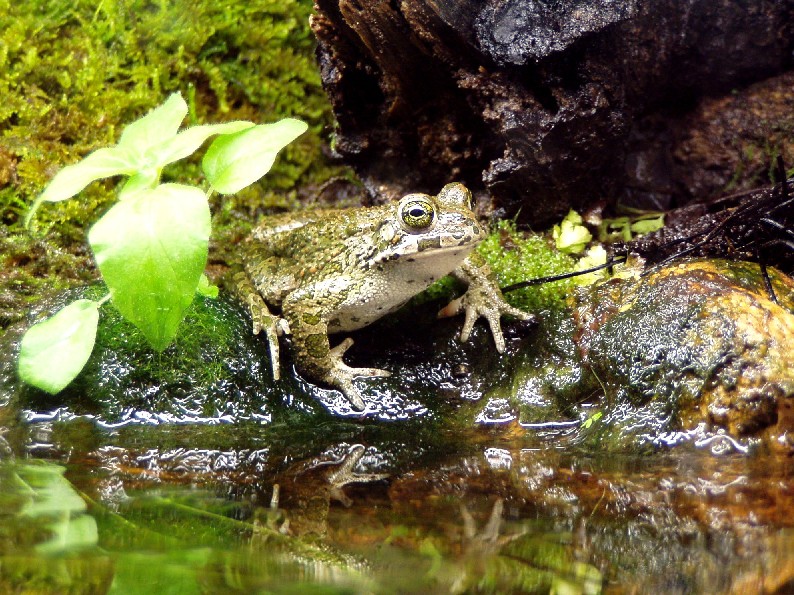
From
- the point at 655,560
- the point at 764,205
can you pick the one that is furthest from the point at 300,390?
the point at 764,205

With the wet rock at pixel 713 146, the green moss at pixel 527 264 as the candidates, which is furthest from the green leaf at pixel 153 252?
the wet rock at pixel 713 146

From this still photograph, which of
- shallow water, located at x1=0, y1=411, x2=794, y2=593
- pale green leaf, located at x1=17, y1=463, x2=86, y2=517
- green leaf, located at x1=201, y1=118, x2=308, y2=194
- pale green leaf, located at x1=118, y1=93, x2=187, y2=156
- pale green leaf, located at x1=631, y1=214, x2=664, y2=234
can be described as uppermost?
pale green leaf, located at x1=118, y1=93, x2=187, y2=156

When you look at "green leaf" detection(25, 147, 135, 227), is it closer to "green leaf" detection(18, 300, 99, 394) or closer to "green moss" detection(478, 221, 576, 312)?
"green leaf" detection(18, 300, 99, 394)

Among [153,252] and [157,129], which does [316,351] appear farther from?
[157,129]

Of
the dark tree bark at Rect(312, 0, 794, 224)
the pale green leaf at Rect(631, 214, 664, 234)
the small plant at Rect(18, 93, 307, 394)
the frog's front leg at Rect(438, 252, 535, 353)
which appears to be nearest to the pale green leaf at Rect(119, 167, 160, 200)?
the small plant at Rect(18, 93, 307, 394)

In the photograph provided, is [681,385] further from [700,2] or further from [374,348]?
[700,2]

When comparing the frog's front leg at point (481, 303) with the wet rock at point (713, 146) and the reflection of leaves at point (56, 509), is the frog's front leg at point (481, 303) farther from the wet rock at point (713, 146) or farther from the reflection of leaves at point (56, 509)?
the reflection of leaves at point (56, 509)
